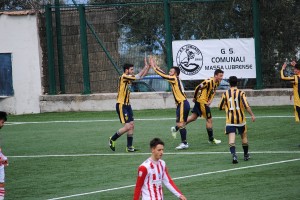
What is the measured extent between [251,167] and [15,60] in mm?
15360

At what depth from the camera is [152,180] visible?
1148 centimetres

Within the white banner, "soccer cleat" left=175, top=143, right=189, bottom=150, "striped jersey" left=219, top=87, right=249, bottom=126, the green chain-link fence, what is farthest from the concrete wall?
"striped jersey" left=219, top=87, right=249, bottom=126

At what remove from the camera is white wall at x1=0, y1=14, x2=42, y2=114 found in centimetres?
3102

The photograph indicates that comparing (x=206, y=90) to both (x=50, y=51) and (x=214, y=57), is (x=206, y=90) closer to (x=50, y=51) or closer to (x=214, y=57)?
(x=214, y=57)

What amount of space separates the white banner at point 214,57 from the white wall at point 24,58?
5.39 m

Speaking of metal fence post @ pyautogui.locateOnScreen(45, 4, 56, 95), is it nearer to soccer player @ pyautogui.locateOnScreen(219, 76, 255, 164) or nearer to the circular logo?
the circular logo

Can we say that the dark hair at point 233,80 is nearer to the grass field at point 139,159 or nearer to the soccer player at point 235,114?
the soccer player at point 235,114

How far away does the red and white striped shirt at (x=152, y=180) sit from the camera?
11336 millimetres

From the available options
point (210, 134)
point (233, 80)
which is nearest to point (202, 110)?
point (210, 134)

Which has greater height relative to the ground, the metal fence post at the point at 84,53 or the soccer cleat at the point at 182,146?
the metal fence post at the point at 84,53

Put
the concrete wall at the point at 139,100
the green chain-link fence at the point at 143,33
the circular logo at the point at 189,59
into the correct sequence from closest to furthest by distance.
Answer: the concrete wall at the point at 139,100 < the green chain-link fence at the point at 143,33 < the circular logo at the point at 189,59

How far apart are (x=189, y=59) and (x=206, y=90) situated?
7.85m

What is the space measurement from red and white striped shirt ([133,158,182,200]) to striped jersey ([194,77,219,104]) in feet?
32.0

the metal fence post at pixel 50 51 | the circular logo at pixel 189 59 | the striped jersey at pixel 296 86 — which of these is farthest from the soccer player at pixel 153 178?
the metal fence post at pixel 50 51
